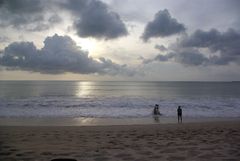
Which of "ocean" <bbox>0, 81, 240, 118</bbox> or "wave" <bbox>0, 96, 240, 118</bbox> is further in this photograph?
"ocean" <bbox>0, 81, 240, 118</bbox>

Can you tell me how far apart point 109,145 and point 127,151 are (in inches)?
54.0

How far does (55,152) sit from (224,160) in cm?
559

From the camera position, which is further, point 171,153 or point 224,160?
point 171,153

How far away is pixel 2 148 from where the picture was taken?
367 inches

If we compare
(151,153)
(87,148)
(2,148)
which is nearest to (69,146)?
(87,148)

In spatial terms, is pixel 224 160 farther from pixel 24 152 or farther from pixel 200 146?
pixel 24 152

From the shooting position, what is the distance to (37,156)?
8289 mm

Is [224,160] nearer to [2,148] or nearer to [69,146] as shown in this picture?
[69,146]

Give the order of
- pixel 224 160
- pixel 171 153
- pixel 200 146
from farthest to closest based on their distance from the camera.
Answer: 1. pixel 200 146
2. pixel 171 153
3. pixel 224 160

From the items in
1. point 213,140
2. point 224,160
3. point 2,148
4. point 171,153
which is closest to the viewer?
point 224,160

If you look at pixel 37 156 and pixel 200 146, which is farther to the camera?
pixel 200 146

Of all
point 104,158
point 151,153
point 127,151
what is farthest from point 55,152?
point 151,153

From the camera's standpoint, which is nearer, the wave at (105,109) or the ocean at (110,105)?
the wave at (105,109)

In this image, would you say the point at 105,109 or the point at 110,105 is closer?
the point at 105,109
